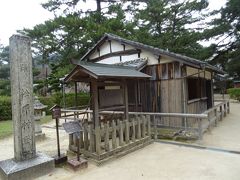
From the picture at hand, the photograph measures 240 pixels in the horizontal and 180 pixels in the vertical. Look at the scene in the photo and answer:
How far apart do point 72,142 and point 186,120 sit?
4730mm

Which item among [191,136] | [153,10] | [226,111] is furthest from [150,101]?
[153,10]

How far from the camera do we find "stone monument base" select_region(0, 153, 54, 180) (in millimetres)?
4367

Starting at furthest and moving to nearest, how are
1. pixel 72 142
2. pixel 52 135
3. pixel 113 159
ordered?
pixel 52 135 → pixel 72 142 → pixel 113 159

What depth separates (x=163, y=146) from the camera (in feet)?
21.9

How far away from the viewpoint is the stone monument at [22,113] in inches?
185

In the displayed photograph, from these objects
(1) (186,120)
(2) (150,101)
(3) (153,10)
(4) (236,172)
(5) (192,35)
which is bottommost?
(4) (236,172)

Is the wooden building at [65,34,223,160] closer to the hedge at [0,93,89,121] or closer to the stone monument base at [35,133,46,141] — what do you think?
the stone monument base at [35,133,46,141]

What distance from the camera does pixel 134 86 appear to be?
1009 centimetres

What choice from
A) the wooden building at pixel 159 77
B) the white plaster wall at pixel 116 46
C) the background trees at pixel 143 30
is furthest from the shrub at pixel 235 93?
the white plaster wall at pixel 116 46

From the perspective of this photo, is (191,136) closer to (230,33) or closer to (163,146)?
(163,146)

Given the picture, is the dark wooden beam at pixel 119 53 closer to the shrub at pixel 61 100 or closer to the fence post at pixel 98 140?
the fence post at pixel 98 140

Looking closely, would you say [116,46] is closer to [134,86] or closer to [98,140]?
[134,86]

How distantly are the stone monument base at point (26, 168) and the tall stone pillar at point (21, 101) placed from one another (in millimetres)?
144

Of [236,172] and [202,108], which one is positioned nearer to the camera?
[236,172]
